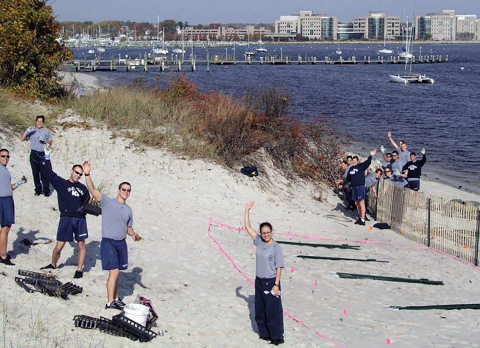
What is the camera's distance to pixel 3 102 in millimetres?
19062

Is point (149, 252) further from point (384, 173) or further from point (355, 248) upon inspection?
point (384, 173)

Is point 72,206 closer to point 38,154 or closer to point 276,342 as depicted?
point 276,342

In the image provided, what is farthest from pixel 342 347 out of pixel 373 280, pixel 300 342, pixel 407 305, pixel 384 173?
pixel 384 173

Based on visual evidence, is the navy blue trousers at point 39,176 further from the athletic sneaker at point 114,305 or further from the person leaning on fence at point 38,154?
the athletic sneaker at point 114,305

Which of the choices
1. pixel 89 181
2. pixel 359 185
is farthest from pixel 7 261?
pixel 359 185

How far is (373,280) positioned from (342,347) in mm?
3293

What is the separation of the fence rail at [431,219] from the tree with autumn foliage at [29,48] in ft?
37.0

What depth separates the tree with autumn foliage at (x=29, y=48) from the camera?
22.1m

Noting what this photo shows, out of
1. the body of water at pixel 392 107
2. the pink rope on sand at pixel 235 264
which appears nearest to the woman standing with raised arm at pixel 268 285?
the pink rope on sand at pixel 235 264

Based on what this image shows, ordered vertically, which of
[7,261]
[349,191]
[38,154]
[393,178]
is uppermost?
[38,154]

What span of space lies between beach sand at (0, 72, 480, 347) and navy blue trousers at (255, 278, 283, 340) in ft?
0.58

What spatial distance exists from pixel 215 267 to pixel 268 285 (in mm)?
3484

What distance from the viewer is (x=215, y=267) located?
1232 centimetres

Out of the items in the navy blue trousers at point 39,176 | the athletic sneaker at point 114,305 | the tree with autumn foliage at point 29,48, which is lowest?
the athletic sneaker at point 114,305
